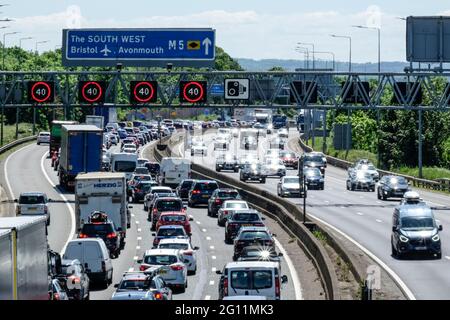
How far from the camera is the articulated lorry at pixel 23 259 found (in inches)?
716

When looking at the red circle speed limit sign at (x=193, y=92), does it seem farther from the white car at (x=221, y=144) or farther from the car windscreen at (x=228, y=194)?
the white car at (x=221, y=144)

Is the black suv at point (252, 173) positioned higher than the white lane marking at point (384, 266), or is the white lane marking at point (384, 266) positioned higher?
the black suv at point (252, 173)

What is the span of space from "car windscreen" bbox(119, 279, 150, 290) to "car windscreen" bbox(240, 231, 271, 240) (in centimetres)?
1355

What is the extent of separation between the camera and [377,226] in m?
56.5

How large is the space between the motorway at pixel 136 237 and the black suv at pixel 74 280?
107 inches

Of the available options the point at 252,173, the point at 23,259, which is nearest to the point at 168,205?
the point at 252,173

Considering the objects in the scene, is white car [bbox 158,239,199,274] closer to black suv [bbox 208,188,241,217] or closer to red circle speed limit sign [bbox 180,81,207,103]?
black suv [bbox 208,188,241,217]

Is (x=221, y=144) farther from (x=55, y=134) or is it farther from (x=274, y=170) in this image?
(x=274, y=170)

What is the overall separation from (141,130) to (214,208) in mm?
109910

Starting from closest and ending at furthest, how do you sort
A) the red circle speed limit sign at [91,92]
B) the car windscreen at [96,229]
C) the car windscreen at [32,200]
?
the car windscreen at [96,229] < the car windscreen at [32,200] < the red circle speed limit sign at [91,92]

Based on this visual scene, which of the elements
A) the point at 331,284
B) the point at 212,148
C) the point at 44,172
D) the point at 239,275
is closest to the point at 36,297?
the point at 239,275

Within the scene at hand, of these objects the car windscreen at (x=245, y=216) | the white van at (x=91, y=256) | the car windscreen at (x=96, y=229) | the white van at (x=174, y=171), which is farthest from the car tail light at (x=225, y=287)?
the white van at (x=174, y=171)

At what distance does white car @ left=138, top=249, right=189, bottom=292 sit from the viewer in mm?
36219

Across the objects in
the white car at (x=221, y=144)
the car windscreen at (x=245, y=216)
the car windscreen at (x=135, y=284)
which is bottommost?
the car windscreen at (x=135, y=284)
